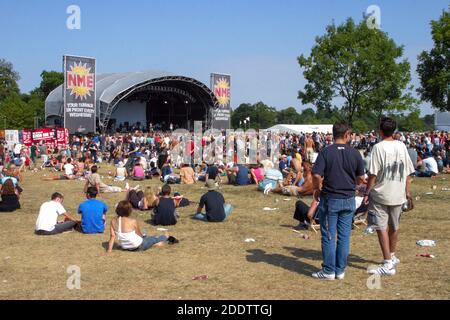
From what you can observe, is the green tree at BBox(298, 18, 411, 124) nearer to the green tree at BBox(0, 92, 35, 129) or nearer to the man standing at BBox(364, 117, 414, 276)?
the man standing at BBox(364, 117, 414, 276)

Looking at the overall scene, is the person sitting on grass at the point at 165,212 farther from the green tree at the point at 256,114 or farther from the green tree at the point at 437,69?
the green tree at the point at 256,114

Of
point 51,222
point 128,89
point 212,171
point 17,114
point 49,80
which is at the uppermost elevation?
point 49,80

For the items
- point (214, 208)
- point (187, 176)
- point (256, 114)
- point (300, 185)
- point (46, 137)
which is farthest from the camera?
point (256, 114)

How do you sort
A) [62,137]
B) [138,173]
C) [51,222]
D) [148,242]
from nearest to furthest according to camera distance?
[148,242], [51,222], [138,173], [62,137]

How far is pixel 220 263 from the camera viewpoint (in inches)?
278

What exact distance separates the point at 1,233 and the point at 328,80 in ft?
117

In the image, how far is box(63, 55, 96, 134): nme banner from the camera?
3428 centimetres

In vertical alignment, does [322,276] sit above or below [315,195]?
below

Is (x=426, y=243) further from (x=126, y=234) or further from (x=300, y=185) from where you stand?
(x=300, y=185)

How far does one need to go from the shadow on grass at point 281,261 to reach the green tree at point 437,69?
36537mm

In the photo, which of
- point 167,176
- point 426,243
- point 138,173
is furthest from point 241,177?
point 426,243

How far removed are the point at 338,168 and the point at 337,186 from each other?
0.68ft

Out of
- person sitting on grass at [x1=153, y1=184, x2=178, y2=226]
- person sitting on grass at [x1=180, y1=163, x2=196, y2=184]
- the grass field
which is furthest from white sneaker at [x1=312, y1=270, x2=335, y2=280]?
person sitting on grass at [x1=180, y1=163, x2=196, y2=184]

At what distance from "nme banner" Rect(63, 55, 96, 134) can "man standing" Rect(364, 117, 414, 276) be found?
30.8 metres
